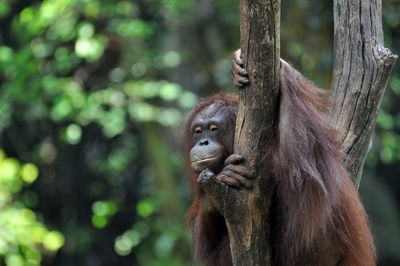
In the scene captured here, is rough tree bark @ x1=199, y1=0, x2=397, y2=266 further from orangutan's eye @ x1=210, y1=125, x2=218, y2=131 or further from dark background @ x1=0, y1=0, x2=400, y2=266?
dark background @ x1=0, y1=0, x2=400, y2=266

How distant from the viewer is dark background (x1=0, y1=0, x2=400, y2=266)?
657 cm

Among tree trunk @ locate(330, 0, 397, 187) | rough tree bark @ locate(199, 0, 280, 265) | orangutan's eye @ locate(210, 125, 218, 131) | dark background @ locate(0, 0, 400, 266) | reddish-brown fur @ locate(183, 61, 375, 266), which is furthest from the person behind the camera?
dark background @ locate(0, 0, 400, 266)

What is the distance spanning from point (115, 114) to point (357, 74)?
3.75 meters

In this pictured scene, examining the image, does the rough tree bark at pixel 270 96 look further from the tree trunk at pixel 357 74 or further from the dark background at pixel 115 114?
the dark background at pixel 115 114

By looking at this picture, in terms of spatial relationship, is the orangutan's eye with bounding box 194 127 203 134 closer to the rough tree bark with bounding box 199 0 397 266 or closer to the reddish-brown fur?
the reddish-brown fur

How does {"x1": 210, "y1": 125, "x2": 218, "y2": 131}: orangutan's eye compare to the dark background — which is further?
the dark background

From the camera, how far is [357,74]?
3.65 meters

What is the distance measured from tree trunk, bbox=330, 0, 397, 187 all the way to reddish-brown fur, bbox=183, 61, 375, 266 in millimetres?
392

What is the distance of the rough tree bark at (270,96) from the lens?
2824 mm

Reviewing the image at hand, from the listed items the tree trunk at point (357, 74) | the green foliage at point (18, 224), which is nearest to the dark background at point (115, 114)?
the green foliage at point (18, 224)

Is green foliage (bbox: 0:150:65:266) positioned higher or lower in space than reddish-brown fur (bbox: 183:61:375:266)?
lower

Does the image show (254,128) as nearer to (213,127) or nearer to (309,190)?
(309,190)

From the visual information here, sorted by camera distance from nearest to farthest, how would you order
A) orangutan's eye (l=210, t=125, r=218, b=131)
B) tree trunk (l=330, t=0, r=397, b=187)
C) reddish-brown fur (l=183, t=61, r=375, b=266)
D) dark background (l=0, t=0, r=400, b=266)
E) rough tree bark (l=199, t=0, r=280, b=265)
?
rough tree bark (l=199, t=0, r=280, b=265) < reddish-brown fur (l=183, t=61, r=375, b=266) < tree trunk (l=330, t=0, r=397, b=187) < orangutan's eye (l=210, t=125, r=218, b=131) < dark background (l=0, t=0, r=400, b=266)

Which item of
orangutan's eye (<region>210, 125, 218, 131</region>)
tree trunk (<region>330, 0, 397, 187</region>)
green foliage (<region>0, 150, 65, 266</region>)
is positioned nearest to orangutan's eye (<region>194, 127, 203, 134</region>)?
orangutan's eye (<region>210, 125, 218, 131</region>)
